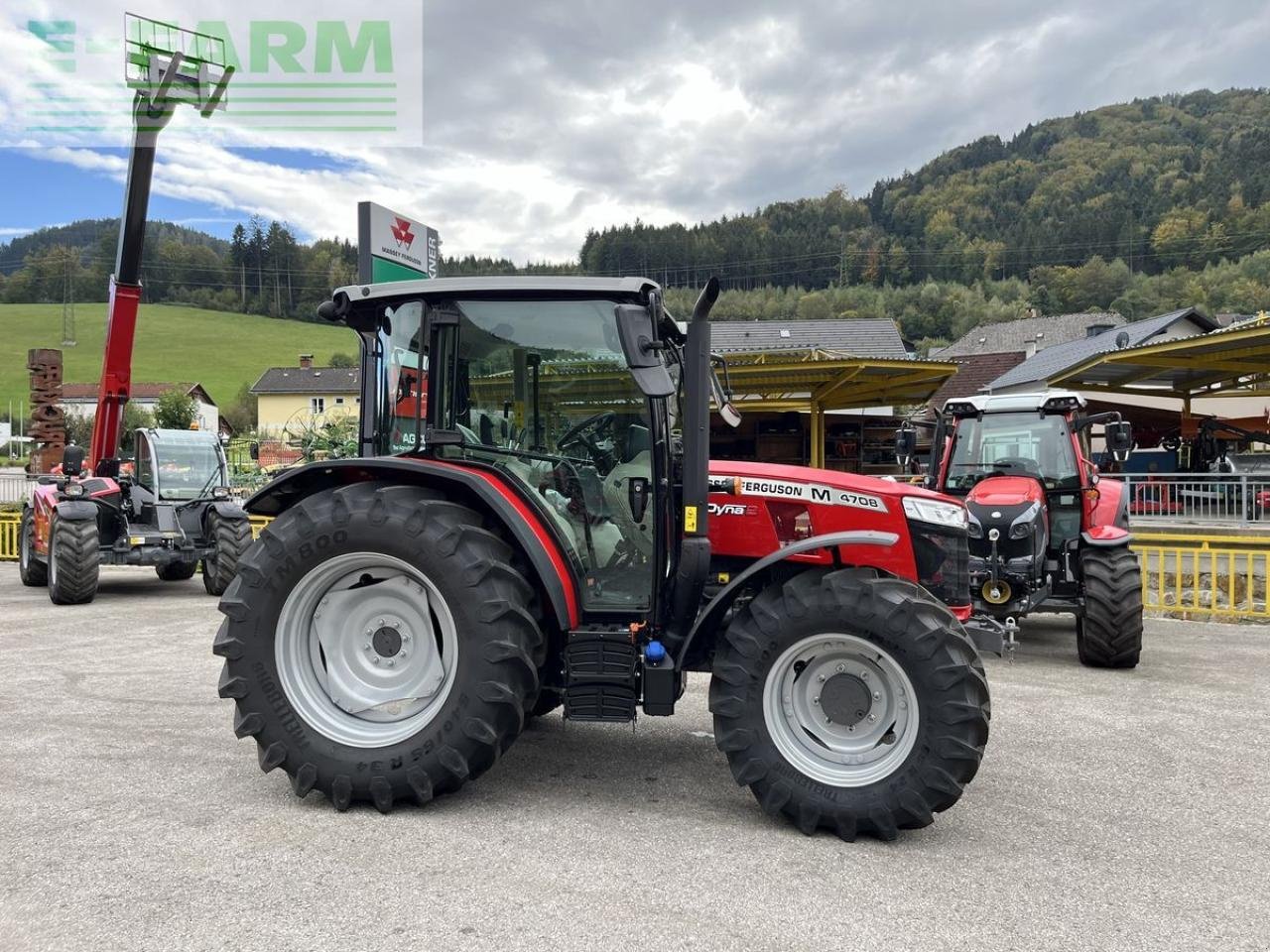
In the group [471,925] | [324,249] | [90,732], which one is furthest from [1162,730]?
[324,249]

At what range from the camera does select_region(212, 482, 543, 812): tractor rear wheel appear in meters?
3.61

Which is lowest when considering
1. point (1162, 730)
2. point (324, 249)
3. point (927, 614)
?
point (1162, 730)

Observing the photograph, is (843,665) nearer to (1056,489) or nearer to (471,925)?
(471,925)

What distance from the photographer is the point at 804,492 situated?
3.94 meters

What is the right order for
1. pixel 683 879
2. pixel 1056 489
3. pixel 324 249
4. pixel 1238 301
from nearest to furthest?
A: pixel 683 879 < pixel 1056 489 < pixel 1238 301 < pixel 324 249

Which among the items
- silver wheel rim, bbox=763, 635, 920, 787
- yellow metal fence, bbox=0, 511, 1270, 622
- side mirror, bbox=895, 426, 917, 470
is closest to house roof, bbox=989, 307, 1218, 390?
yellow metal fence, bbox=0, 511, 1270, 622

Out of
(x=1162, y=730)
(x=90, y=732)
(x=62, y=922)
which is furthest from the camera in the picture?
(x=1162, y=730)

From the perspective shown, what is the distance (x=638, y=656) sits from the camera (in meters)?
3.76

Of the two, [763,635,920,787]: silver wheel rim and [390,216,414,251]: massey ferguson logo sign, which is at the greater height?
[390,216,414,251]: massey ferguson logo sign

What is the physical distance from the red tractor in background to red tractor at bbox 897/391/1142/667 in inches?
308

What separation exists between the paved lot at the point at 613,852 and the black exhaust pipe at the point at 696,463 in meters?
0.92

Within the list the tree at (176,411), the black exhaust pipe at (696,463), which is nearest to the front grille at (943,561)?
the black exhaust pipe at (696,463)

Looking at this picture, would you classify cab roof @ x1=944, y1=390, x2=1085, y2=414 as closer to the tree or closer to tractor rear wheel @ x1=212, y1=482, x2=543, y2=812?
tractor rear wheel @ x1=212, y1=482, x2=543, y2=812

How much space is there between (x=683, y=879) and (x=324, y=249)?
93733mm
